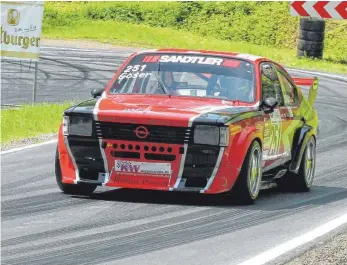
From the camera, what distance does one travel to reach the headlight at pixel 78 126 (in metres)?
11.2

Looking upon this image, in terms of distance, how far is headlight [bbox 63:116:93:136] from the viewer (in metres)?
11.2

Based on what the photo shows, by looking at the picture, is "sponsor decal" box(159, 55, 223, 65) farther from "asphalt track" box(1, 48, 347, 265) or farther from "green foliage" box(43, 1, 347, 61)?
"green foliage" box(43, 1, 347, 61)

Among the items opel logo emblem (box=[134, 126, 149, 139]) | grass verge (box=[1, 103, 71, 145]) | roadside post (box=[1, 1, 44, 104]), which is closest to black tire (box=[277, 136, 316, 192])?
opel logo emblem (box=[134, 126, 149, 139])

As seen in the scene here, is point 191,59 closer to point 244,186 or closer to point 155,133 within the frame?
point 155,133

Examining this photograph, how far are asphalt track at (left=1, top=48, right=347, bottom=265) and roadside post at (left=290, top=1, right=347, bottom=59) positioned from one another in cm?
1912

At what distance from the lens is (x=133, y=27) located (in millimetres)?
44250

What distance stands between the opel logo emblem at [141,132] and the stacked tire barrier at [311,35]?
26085 millimetres

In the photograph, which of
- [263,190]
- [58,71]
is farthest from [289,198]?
[58,71]

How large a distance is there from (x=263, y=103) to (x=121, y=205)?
6.59 feet

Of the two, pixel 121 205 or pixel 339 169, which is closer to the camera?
pixel 121 205

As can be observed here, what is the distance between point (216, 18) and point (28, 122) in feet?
88.1

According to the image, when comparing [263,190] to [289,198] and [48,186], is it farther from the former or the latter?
[48,186]

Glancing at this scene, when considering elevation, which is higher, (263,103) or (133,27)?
(263,103)

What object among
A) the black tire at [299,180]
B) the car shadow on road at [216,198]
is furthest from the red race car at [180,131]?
the black tire at [299,180]
